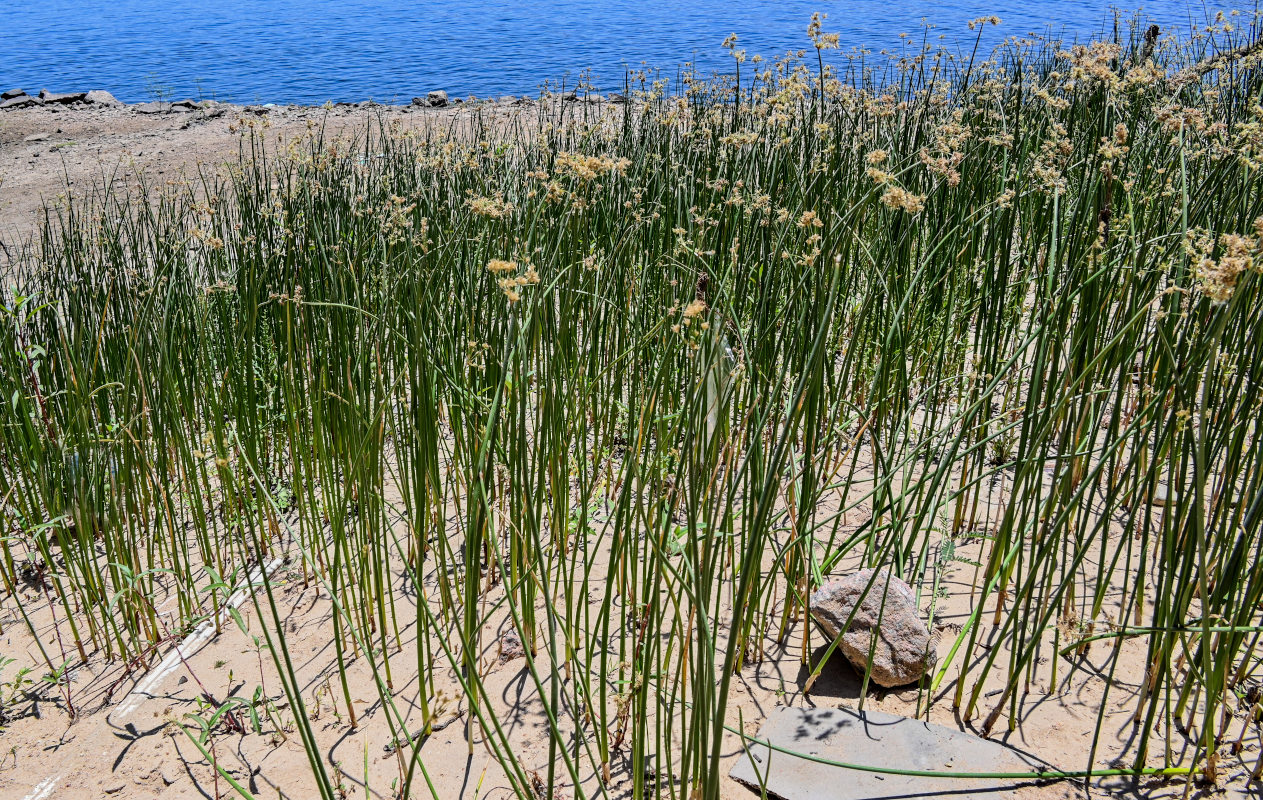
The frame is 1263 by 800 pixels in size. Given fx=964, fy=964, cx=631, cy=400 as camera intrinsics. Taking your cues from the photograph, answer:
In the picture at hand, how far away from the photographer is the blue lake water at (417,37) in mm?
12859

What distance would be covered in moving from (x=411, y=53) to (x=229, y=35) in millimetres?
4235

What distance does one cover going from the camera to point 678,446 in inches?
84.7

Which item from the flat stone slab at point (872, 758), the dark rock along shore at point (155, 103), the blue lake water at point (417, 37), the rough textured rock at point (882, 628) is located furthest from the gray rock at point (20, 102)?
the flat stone slab at point (872, 758)

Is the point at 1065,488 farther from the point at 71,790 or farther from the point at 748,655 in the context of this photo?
the point at 71,790

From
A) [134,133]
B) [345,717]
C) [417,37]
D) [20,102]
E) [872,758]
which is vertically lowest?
[345,717]

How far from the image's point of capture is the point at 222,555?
98.1 inches

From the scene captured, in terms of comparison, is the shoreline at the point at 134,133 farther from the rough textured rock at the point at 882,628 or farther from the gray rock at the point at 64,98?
the rough textured rock at the point at 882,628

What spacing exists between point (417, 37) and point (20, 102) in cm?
770

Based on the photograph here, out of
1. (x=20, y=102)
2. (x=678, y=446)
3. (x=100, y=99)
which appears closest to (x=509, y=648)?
(x=678, y=446)

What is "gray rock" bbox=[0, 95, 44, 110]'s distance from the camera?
10.3 metres

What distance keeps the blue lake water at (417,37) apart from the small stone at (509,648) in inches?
374

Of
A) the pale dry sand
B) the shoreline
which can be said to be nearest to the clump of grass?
the pale dry sand

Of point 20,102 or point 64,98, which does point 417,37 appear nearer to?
point 64,98

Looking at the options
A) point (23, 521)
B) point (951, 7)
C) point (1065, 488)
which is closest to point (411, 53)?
point (951, 7)
